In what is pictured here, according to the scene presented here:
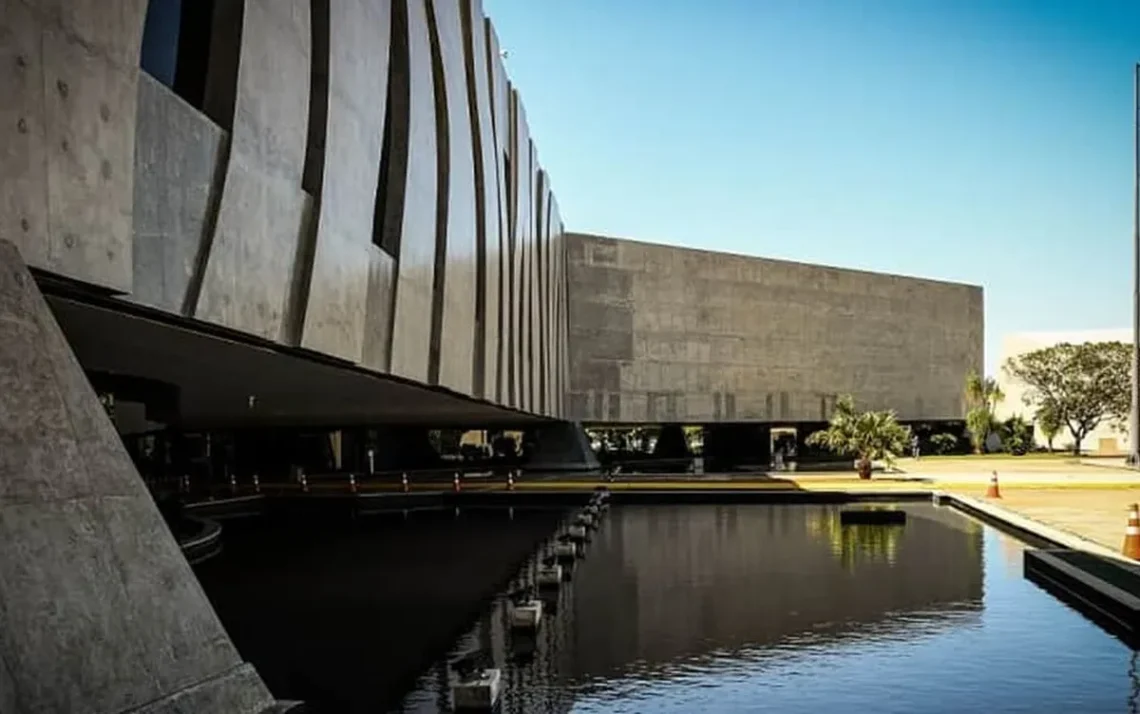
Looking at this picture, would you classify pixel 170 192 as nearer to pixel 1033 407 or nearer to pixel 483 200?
pixel 483 200

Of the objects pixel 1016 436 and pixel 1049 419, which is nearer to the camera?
pixel 1049 419

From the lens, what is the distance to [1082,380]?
69812mm

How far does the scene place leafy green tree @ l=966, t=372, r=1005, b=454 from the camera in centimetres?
6556

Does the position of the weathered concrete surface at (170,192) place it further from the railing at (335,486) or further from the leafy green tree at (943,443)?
the leafy green tree at (943,443)

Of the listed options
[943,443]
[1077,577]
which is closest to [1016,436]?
[943,443]

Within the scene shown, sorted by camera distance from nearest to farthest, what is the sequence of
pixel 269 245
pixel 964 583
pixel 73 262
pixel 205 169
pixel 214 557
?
pixel 73 262 < pixel 205 169 < pixel 269 245 < pixel 964 583 < pixel 214 557

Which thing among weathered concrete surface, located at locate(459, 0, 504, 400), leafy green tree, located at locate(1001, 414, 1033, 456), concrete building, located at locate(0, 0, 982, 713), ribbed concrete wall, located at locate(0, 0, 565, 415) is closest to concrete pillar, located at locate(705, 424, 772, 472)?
leafy green tree, located at locate(1001, 414, 1033, 456)

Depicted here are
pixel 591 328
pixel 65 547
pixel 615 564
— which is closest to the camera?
pixel 65 547

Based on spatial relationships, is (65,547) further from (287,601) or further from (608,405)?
(608,405)

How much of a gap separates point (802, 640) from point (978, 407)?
2268 inches

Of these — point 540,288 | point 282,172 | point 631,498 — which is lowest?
point 631,498

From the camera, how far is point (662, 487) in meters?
33.5

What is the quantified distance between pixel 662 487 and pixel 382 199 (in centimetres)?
1972

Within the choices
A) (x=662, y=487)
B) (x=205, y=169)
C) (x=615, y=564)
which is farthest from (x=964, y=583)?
(x=662, y=487)
